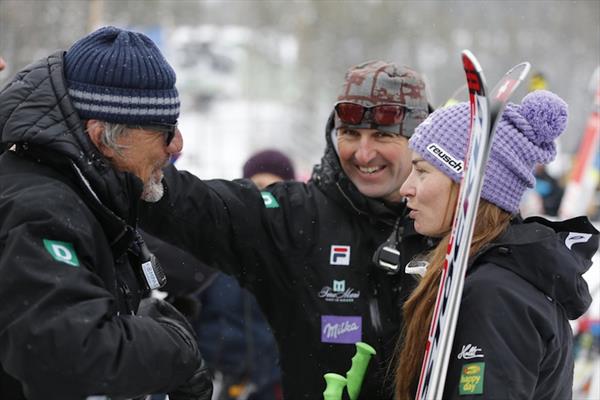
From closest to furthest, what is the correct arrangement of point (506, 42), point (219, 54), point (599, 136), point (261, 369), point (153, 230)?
1. point (153, 230)
2. point (261, 369)
3. point (599, 136)
4. point (219, 54)
5. point (506, 42)

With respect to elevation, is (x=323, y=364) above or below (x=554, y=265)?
below

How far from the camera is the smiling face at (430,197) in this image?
2586 mm

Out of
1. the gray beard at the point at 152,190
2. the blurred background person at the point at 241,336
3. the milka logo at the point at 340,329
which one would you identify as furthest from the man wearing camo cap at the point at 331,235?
the blurred background person at the point at 241,336

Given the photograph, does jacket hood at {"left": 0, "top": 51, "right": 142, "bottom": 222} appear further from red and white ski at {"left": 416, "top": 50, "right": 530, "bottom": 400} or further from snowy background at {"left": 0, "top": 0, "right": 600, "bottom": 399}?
snowy background at {"left": 0, "top": 0, "right": 600, "bottom": 399}

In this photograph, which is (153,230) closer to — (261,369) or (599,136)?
(261,369)

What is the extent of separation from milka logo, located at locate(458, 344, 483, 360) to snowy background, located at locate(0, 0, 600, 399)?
19.8m

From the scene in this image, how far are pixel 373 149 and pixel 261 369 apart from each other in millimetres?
2316

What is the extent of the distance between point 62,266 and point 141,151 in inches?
20.7

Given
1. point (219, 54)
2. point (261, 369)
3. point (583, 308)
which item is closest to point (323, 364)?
point (583, 308)

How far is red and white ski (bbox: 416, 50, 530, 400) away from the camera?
7.17ft

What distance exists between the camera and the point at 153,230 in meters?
3.31

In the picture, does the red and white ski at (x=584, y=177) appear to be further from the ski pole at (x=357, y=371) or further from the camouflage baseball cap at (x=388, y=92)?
the ski pole at (x=357, y=371)

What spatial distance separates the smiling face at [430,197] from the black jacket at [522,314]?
180mm

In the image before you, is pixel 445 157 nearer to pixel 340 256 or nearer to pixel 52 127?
pixel 340 256
